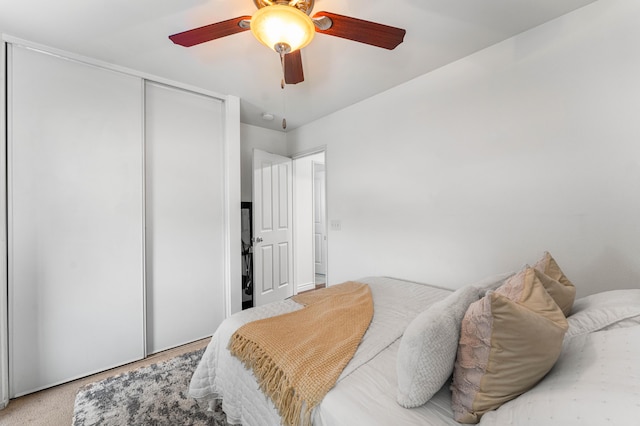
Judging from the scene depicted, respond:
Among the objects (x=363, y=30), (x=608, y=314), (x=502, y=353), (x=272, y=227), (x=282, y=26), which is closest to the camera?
(x=502, y=353)

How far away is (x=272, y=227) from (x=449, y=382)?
2922 mm

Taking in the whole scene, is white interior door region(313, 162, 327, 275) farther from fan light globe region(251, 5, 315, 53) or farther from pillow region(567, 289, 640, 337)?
pillow region(567, 289, 640, 337)

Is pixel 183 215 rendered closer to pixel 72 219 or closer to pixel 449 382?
pixel 72 219

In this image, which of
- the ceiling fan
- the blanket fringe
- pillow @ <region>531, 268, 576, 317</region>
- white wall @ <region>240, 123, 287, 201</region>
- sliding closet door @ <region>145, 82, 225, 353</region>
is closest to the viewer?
the blanket fringe

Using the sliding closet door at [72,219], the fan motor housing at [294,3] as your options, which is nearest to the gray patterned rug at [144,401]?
the sliding closet door at [72,219]

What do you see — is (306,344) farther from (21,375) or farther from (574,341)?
(21,375)

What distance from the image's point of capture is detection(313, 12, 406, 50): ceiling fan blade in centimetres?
133

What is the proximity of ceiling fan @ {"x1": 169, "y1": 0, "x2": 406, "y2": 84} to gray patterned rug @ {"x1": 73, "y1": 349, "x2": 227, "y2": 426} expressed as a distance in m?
2.21

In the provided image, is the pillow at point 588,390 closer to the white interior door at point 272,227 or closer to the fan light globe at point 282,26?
the fan light globe at point 282,26

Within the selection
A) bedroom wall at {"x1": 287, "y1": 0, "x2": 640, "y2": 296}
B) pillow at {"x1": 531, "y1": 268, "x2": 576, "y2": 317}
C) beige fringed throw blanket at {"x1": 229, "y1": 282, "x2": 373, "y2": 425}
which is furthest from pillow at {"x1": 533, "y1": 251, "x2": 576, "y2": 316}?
beige fringed throw blanket at {"x1": 229, "y1": 282, "x2": 373, "y2": 425}

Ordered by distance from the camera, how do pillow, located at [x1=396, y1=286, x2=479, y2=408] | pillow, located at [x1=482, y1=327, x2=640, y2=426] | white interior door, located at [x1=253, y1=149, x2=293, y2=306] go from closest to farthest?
pillow, located at [x1=482, y1=327, x2=640, y2=426], pillow, located at [x1=396, y1=286, x2=479, y2=408], white interior door, located at [x1=253, y1=149, x2=293, y2=306]

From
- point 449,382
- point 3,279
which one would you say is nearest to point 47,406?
point 3,279

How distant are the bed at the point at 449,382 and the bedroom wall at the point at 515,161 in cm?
64

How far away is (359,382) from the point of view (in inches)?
43.1
